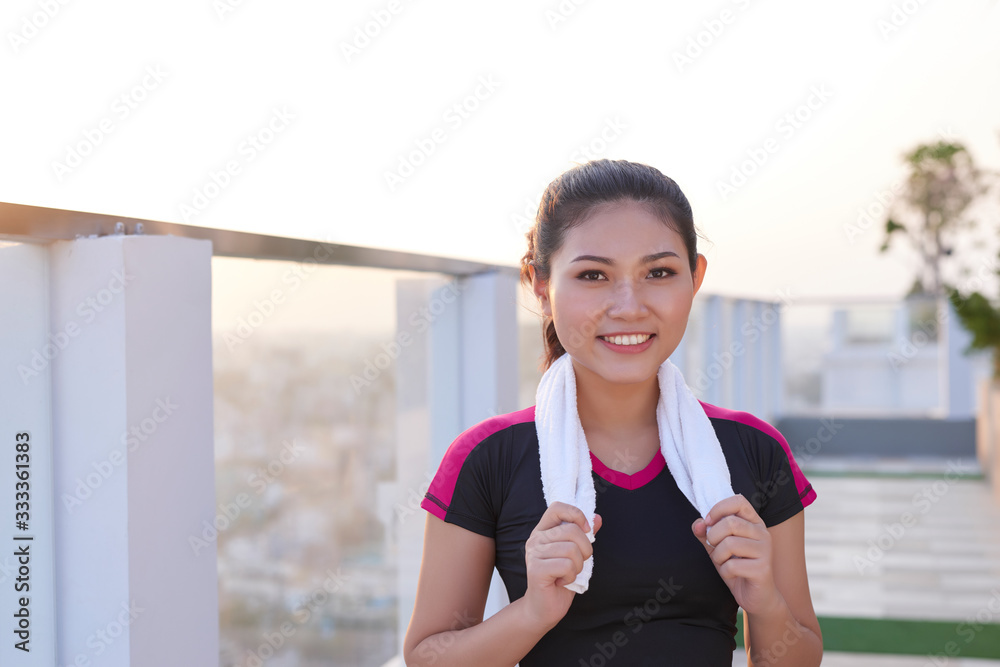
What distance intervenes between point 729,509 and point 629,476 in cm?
22

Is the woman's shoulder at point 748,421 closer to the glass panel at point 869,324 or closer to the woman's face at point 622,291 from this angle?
the woman's face at point 622,291

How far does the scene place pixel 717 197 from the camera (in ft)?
16.2

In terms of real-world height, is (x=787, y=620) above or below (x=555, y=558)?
below

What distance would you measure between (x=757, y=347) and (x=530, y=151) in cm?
564

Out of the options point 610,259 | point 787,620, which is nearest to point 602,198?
point 610,259

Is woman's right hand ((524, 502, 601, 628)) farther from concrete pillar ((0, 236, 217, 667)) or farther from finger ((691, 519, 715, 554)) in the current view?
concrete pillar ((0, 236, 217, 667))

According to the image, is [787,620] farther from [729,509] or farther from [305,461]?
[305,461]

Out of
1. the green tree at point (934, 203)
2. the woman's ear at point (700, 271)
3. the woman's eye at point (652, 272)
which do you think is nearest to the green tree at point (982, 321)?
the green tree at point (934, 203)

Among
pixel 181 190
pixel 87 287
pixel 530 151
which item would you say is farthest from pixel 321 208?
pixel 87 287

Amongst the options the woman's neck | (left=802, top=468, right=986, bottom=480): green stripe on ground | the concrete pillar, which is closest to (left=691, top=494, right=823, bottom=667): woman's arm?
the woman's neck

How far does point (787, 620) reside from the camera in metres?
1.34

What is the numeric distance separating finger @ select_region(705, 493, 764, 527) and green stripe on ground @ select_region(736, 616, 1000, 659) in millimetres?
3062

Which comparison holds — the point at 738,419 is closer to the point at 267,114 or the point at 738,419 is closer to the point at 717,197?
the point at 267,114

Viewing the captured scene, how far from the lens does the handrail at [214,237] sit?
4.27ft
